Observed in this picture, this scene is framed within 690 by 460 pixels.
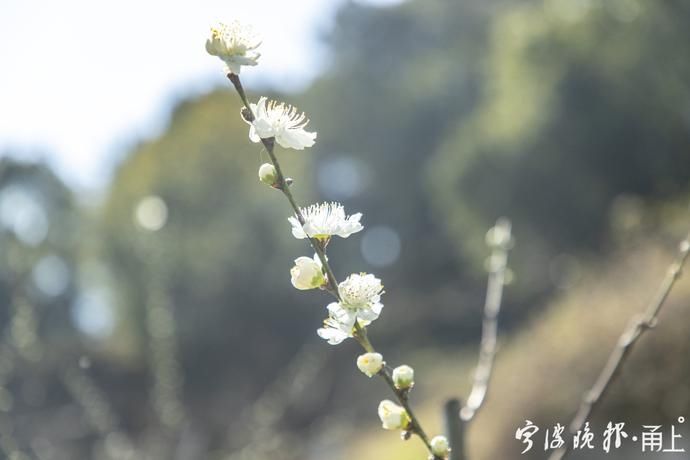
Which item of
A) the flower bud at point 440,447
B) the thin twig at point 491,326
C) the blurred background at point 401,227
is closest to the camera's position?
the flower bud at point 440,447

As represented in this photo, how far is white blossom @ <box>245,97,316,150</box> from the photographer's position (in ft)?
2.27

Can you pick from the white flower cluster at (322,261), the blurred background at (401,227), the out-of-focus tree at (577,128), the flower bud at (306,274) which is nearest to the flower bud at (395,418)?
the white flower cluster at (322,261)

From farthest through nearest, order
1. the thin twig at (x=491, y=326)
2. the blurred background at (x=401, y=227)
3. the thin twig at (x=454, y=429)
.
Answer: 1. the blurred background at (x=401, y=227)
2. the thin twig at (x=491, y=326)
3. the thin twig at (x=454, y=429)

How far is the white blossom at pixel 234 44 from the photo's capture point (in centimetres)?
68

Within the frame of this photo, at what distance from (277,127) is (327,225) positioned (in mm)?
91

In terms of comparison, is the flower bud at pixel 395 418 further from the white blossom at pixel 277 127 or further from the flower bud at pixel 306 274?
the white blossom at pixel 277 127

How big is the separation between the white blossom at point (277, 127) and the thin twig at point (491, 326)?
0.38m

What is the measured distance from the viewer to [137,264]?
1090 cm

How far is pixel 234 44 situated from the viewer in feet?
2.23

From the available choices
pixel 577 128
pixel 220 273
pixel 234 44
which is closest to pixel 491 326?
pixel 234 44

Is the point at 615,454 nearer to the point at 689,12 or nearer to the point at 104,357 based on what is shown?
the point at 689,12

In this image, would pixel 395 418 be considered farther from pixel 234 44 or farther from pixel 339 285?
pixel 234 44

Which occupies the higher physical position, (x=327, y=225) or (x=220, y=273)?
(x=220, y=273)

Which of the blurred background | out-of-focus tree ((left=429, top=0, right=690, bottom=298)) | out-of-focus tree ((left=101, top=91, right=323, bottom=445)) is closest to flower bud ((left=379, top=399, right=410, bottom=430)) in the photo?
the blurred background
